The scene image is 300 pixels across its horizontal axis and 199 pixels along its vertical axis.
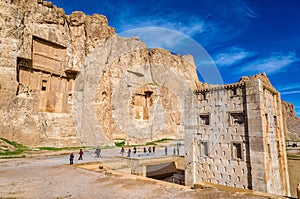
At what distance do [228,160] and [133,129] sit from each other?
25000mm

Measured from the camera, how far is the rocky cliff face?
70.7ft

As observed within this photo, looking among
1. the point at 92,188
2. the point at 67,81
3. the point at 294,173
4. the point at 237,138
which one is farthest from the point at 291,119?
the point at 92,188

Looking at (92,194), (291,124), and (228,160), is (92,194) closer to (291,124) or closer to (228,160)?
(228,160)

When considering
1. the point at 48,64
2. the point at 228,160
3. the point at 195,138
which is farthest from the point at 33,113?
the point at 228,160

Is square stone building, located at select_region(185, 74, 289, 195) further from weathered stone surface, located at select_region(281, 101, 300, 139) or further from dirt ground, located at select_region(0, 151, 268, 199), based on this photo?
weathered stone surface, located at select_region(281, 101, 300, 139)

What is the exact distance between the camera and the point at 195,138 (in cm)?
1378

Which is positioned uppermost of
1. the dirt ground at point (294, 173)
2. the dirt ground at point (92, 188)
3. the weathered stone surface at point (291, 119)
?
the weathered stone surface at point (291, 119)

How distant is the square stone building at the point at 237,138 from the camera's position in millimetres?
11289

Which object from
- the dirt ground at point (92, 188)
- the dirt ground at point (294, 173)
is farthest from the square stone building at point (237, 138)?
the dirt ground at point (92, 188)

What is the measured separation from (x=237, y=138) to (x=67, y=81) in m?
24.1

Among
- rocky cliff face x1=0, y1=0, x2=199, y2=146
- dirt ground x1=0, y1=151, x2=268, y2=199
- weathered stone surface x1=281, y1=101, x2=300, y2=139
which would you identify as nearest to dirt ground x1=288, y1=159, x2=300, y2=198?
rocky cliff face x1=0, y1=0, x2=199, y2=146

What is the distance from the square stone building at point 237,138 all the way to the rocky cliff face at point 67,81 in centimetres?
260

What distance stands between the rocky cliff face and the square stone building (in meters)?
2.60

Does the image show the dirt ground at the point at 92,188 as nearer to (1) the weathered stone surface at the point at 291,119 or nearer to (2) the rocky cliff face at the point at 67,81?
(2) the rocky cliff face at the point at 67,81
